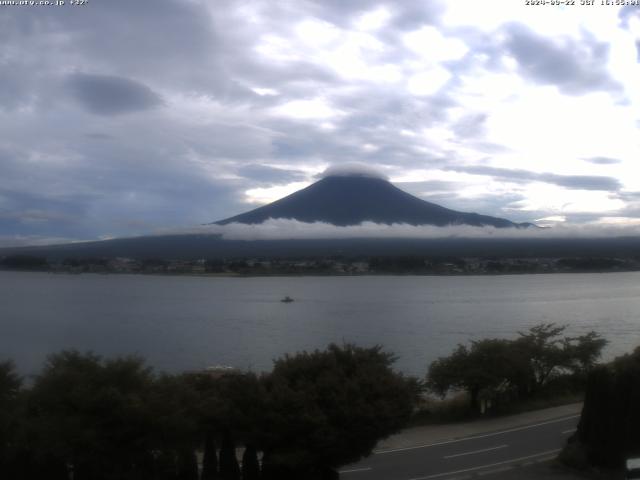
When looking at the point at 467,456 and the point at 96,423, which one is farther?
the point at 467,456

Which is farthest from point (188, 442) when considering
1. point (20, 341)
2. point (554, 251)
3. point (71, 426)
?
point (554, 251)

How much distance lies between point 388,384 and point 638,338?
3111 centimetres

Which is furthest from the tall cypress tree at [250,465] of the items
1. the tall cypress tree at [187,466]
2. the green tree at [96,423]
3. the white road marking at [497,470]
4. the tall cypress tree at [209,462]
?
the white road marking at [497,470]

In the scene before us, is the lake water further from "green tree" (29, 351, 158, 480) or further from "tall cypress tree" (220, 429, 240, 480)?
"green tree" (29, 351, 158, 480)

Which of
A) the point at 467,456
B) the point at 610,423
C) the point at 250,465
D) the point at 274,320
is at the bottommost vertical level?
the point at 274,320

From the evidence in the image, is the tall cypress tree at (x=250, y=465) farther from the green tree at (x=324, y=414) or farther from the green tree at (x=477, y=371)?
the green tree at (x=477, y=371)

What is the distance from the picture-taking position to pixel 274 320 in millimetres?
49625

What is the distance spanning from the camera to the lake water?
115ft

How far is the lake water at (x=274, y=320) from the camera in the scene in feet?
115

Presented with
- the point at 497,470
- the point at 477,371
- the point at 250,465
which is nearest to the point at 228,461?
the point at 250,465

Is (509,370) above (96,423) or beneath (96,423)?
beneath

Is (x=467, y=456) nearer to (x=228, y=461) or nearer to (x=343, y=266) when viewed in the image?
(x=228, y=461)

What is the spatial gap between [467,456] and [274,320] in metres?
37.1

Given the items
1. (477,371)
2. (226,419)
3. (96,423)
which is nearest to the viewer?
(96,423)
